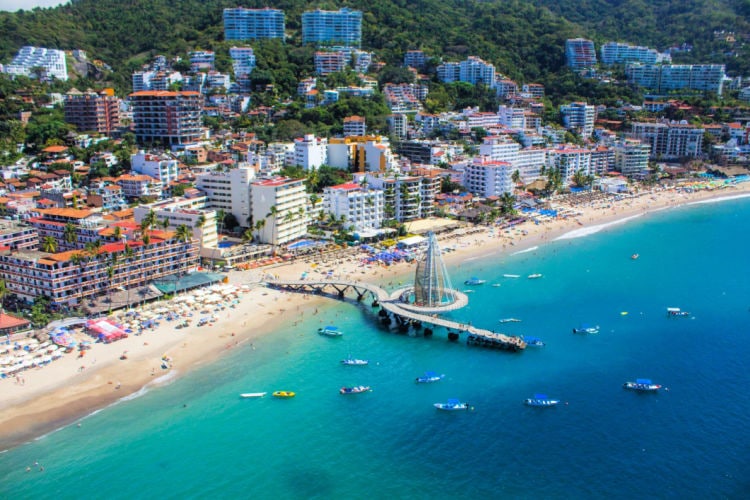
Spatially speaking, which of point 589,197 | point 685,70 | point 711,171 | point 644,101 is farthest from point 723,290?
point 685,70

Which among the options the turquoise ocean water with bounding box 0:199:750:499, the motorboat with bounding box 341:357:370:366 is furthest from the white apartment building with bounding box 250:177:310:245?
the motorboat with bounding box 341:357:370:366

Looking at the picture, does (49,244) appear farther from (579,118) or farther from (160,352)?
(579,118)

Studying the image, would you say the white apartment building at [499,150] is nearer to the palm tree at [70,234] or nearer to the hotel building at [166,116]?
the hotel building at [166,116]

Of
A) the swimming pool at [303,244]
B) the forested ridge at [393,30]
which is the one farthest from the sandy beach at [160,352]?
the forested ridge at [393,30]

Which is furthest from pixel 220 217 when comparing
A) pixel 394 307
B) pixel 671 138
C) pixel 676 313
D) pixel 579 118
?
pixel 671 138

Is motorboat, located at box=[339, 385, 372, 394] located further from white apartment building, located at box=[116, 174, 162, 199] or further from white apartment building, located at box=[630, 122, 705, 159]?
white apartment building, located at box=[630, 122, 705, 159]

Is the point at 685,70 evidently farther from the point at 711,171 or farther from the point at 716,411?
the point at 716,411
